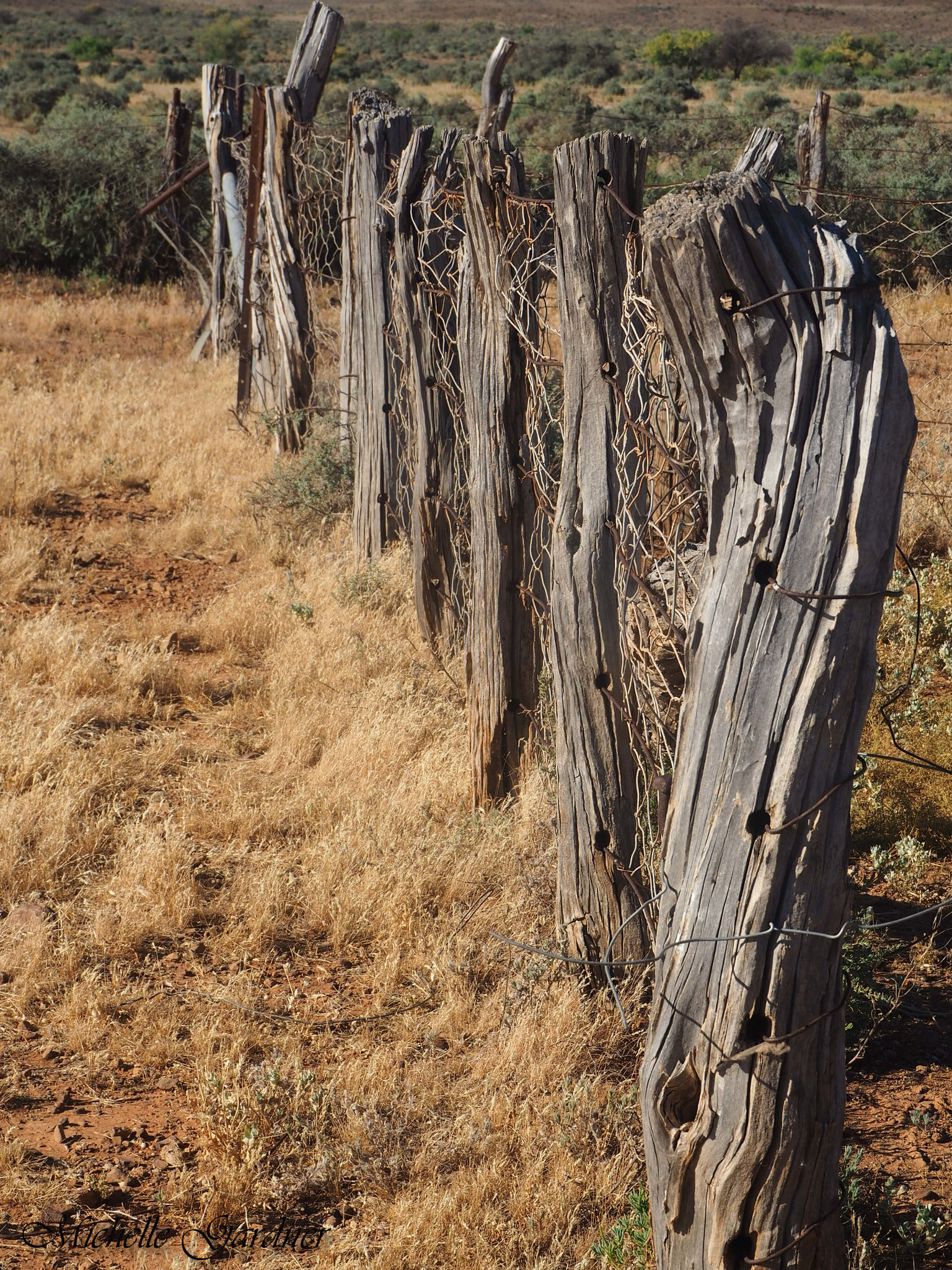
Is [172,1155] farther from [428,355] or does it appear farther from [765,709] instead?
[428,355]

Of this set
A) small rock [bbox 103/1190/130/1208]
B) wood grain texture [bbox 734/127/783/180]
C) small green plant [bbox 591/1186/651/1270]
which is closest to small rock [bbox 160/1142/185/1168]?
small rock [bbox 103/1190/130/1208]

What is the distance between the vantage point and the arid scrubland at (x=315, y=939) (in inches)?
94.8

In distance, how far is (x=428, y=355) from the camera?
4.45 meters

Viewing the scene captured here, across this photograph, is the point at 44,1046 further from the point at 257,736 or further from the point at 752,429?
the point at 752,429

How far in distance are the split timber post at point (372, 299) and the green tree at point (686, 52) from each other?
39.0 metres

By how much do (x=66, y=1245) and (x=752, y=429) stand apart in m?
2.15

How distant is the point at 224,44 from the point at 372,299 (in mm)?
43315

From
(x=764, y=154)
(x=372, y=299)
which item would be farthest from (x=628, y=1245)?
(x=372, y=299)

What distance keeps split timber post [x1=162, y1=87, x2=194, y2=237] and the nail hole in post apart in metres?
10.6

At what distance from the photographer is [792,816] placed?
1.74 m

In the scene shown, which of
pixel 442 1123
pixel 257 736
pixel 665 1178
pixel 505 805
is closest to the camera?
pixel 665 1178

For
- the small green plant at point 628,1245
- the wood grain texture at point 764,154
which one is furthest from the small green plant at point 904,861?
the wood grain texture at point 764,154

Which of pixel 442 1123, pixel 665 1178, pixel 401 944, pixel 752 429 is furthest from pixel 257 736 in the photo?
pixel 752 429

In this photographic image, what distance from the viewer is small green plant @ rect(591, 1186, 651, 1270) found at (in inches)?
85.7
